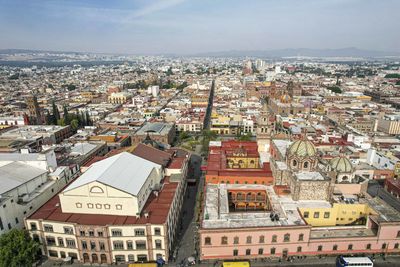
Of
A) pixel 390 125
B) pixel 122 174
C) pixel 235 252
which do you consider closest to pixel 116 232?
pixel 122 174

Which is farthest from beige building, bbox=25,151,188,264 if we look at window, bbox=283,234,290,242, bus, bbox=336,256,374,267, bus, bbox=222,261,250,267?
bus, bbox=336,256,374,267

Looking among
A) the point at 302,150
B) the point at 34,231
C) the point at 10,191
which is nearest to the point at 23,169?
the point at 10,191

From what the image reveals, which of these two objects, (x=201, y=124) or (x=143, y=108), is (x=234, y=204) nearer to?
(x=201, y=124)

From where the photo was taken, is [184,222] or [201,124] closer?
[184,222]

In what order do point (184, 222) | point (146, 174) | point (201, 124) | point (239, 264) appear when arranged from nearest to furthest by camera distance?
point (239, 264) < point (146, 174) < point (184, 222) < point (201, 124)

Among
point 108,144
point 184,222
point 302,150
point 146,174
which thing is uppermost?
point 302,150

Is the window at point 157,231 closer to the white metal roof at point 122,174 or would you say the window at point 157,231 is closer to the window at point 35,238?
the white metal roof at point 122,174
